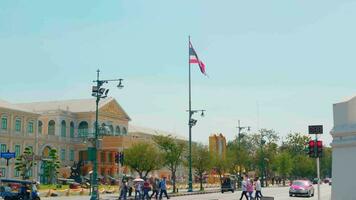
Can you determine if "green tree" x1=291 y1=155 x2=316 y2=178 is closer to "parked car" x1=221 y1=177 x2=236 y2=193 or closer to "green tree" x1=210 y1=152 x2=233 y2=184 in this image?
"green tree" x1=210 y1=152 x2=233 y2=184

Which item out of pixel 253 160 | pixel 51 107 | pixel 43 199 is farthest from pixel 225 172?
pixel 43 199

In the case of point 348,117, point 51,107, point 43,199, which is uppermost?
point 51,107

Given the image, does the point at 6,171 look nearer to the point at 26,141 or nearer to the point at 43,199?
the point at 26,141

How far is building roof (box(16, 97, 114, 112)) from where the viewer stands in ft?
331

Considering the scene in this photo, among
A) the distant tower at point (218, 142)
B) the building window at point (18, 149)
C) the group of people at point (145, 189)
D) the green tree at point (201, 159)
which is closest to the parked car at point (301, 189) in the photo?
the group of people at point (145, 189)

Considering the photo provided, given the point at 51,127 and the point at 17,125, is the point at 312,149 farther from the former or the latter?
the point at 51,127

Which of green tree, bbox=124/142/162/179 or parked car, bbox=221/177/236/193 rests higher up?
green tree, bbox=124/142/162/179

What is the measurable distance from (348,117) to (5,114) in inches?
2655

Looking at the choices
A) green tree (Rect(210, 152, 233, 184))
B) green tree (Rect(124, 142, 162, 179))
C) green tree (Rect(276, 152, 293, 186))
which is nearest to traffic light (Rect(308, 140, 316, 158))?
green tree (Rect(124, 142, 162, 179))

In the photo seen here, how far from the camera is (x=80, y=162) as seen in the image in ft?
302

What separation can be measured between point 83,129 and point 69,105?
6823 mm

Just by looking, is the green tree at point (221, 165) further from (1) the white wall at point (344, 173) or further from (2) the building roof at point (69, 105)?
(1) the white wall at point (344, 173)

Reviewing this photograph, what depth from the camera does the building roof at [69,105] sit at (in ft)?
331

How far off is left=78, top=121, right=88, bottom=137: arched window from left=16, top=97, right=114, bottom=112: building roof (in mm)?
2430
